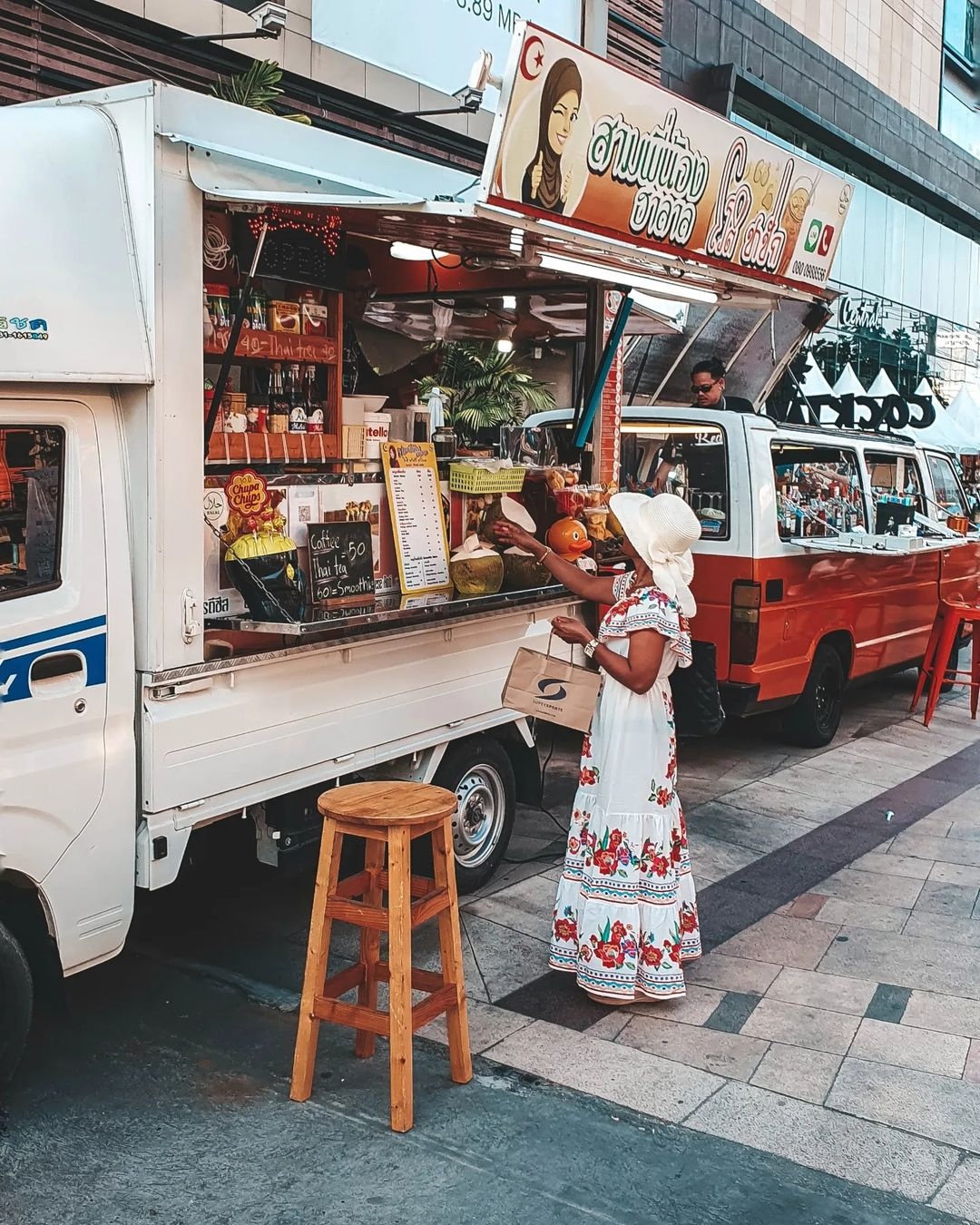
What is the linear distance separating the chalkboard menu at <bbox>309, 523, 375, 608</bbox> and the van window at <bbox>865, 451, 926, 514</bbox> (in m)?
5.32

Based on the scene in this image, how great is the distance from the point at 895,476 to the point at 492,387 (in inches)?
163

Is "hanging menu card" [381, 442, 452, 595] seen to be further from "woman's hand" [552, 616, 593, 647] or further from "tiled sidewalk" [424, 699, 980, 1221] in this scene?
"tiled sidewalk" [424, 699, 980, 1221]

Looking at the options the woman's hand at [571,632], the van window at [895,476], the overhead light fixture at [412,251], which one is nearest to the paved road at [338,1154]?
the woman's hand at [571,632]

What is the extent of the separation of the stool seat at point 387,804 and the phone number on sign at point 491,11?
7390mm

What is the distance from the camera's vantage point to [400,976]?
3656mm

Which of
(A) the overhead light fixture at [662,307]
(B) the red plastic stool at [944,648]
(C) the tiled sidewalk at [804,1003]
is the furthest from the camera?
(B) the red plastic stool at [944,648]

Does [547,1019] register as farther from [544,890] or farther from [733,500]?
[733,500]

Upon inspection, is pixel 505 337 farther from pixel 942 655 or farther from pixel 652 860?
pixel 942 655

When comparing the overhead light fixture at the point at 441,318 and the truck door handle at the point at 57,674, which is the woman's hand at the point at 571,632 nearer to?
the truck door handle at the point at 57,674

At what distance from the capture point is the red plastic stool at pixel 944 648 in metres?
9.48

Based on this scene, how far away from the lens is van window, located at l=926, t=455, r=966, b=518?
10398 millimetres

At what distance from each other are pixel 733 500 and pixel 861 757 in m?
2.29

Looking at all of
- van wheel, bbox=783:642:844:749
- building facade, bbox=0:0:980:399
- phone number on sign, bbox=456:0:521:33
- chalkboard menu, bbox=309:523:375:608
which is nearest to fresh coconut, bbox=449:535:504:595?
chalkboard menu, bbox=309:523:375:608

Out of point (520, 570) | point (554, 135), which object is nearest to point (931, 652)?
point (520, 570)
